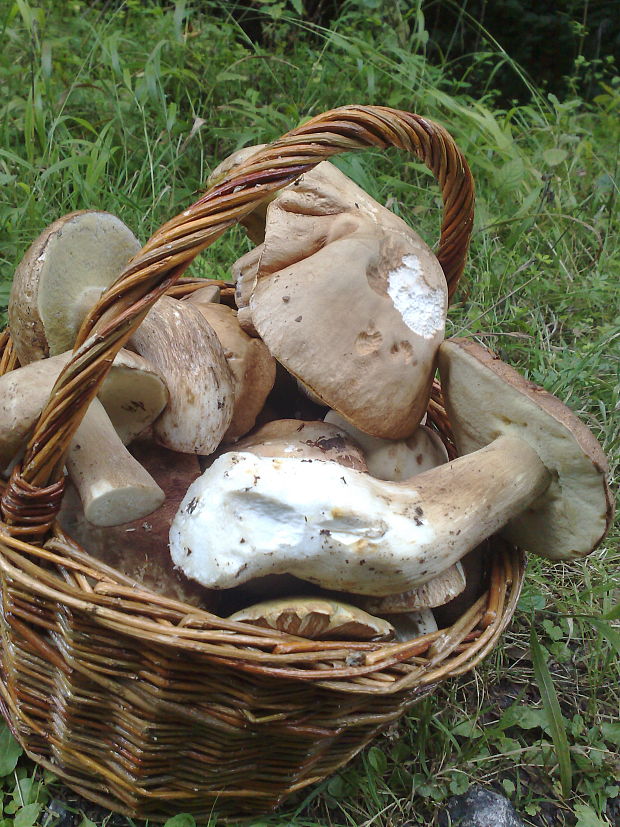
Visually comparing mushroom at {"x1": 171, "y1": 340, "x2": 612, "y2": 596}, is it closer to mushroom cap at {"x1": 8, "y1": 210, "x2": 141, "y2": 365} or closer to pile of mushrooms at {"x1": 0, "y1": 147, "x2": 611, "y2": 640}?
pile of mushrooms at {"x1": 0, "y1": 147, "x2": 611, "y2": 640}

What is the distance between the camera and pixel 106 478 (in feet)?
4.13

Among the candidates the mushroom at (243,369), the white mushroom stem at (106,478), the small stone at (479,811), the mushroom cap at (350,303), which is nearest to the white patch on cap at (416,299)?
the mushroom cap at (350,303)

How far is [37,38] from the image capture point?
263cm

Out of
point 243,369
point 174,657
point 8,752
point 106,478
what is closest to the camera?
point 174,657

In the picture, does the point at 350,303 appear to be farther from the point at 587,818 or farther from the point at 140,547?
the point at 587,818

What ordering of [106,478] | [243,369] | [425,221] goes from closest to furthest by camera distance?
[106,478], [243,369], [425,221]

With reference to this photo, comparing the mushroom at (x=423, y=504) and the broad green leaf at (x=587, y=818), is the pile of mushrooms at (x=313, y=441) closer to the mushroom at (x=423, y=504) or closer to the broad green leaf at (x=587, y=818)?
the mushroom at (x=423, y=504)

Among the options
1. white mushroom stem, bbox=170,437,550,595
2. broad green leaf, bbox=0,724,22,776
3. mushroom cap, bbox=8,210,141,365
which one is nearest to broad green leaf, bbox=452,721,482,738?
white mushroom stem, bbox=170,437,550,595

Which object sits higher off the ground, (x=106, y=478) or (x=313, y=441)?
(x=106, y=478)

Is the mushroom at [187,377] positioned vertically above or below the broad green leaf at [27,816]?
above

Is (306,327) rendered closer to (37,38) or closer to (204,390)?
(204,390)

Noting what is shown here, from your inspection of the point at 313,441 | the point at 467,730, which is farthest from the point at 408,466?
the point at 467,730

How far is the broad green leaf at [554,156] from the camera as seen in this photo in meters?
2.96

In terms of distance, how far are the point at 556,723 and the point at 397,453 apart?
1.95ft
